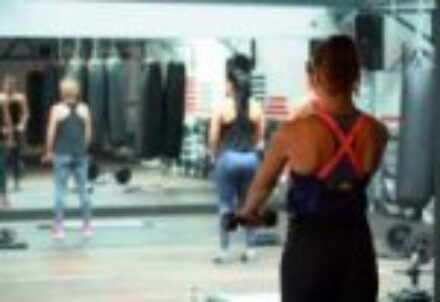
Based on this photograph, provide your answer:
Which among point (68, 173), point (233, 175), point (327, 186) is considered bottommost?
point (68, 173)

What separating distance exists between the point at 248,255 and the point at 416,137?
109 inches

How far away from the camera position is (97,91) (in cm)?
1481

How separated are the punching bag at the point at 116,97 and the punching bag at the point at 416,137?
6.64 metres

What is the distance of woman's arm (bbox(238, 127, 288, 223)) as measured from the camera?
146 inches

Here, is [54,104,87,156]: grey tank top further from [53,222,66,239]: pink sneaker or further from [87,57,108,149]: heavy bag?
[87,57,108,149]: heavy bag

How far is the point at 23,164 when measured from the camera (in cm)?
1669

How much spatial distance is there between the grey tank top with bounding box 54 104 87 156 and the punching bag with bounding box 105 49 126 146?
3.80 meters

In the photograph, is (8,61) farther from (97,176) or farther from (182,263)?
(182,263)

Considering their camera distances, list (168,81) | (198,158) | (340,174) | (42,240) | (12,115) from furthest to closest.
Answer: (198,158) → (168,81) → (12,115) → (42,240) → (340,174)

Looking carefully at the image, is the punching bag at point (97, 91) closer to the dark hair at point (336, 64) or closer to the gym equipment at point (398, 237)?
the gym equipment at point (398, 237)

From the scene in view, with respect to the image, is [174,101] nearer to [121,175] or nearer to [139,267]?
[121,175]

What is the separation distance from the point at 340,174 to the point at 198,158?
41.3 feet

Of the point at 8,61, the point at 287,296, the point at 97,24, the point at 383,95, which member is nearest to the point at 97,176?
the point at 8,61

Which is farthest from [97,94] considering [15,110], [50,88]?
[15,110]
